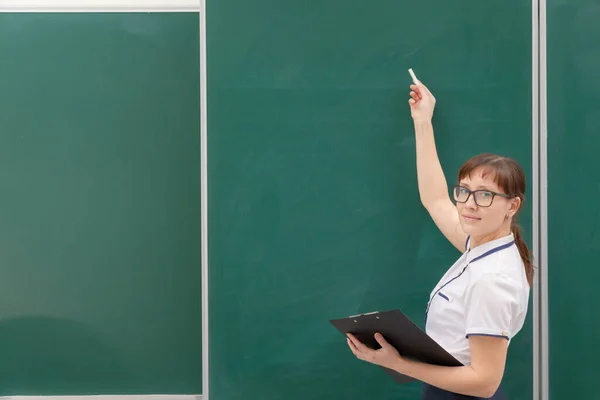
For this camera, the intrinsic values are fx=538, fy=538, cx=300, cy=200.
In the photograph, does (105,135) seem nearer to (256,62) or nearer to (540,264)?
(256,62)

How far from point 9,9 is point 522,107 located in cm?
197

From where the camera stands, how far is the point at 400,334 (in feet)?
4.16

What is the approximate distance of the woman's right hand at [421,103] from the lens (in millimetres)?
1738

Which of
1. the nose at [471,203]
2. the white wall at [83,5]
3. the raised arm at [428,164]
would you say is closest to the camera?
the nose at [471,203]

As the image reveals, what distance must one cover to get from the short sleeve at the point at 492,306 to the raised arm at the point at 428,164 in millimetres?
462

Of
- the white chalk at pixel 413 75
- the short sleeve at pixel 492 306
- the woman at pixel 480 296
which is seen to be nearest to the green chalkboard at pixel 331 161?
the white chalk at pixel 413 75

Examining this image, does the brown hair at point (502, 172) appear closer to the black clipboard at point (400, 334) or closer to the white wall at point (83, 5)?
the black clipboard at point (400, 334)

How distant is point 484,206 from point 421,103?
579 mm

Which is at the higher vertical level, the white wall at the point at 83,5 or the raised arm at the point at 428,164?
the white wall at the point at 83,5

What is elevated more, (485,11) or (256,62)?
(485,11)

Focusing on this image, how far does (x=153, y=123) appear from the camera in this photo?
2162mm

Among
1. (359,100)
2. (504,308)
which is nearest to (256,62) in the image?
(359,100)

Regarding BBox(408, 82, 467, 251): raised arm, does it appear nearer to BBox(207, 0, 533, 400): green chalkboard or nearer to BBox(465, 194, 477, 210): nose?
BBox(207, 0, 533, 400): green chalkboard

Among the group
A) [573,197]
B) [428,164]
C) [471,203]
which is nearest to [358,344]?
[471,203]
